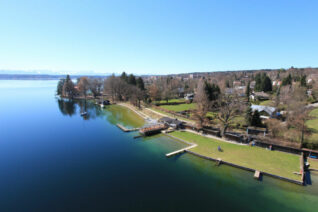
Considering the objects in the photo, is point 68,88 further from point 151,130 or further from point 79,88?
point 151,130

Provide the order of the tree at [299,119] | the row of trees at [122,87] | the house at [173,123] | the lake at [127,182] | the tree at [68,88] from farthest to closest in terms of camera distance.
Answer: the tree at [68,88]
the row of trees at [122,87]
the house at [173,123]
the tree at [299,119]
the lake at [127,182]

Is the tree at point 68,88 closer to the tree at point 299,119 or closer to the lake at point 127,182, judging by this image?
the lake at point 127,182

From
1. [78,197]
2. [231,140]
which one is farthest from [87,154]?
[231,140]

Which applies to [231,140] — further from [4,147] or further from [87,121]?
[4,147]

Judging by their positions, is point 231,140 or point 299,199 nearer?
point 299,199

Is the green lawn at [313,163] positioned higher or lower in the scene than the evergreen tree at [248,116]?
lower

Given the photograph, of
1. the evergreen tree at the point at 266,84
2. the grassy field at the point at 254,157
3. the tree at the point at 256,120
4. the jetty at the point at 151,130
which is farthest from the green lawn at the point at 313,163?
the evergreen tree at the point at 266,84

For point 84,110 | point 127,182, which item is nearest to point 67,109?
point 84,110
